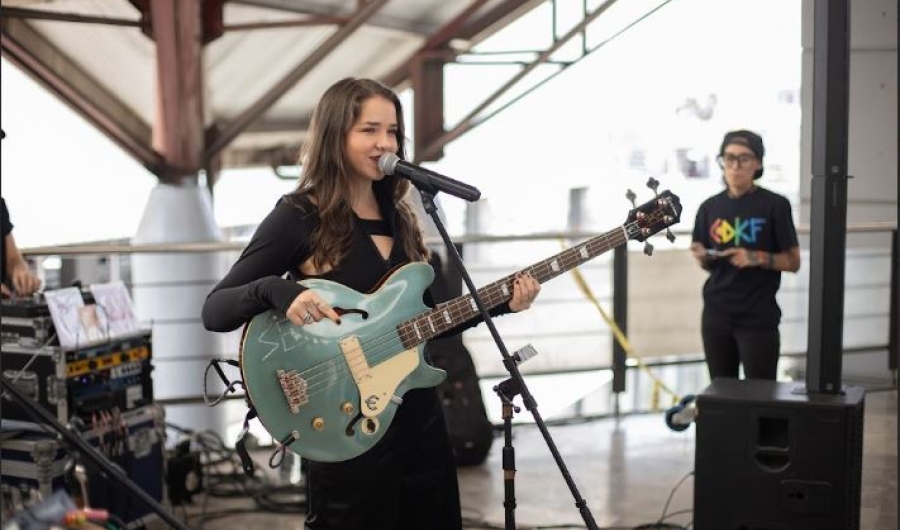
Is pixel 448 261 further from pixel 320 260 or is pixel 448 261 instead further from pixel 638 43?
pixel 638 43

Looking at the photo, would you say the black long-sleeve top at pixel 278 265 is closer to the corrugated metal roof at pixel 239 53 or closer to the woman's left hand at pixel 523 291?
the woman's left hand at pixel 523 291

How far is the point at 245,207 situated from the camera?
10984 mm

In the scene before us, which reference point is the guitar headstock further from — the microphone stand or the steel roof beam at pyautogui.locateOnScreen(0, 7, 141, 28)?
the steel roof beam at pyautogui.locateOnScreen(0, 7, 141, 28)

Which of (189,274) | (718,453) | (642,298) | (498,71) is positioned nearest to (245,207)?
(498,71)

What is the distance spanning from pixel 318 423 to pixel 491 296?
1.69ft

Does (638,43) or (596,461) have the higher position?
(638,43)

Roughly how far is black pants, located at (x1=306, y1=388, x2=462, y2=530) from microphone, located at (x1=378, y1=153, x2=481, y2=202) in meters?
0.52

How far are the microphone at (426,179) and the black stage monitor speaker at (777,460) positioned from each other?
128cm

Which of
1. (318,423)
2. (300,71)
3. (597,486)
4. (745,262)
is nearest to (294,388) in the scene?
(318,423)

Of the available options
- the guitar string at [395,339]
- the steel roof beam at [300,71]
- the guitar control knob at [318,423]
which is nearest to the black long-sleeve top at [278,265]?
the guitar string at [395,339]

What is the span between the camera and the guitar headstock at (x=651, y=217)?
9.62 feet

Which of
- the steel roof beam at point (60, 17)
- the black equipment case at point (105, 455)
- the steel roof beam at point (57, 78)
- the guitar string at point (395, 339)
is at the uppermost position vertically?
the steel roof beam at point (60, 17)

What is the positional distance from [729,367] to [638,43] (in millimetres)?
4944

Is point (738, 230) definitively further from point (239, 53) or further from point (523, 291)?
point (239, 53)
